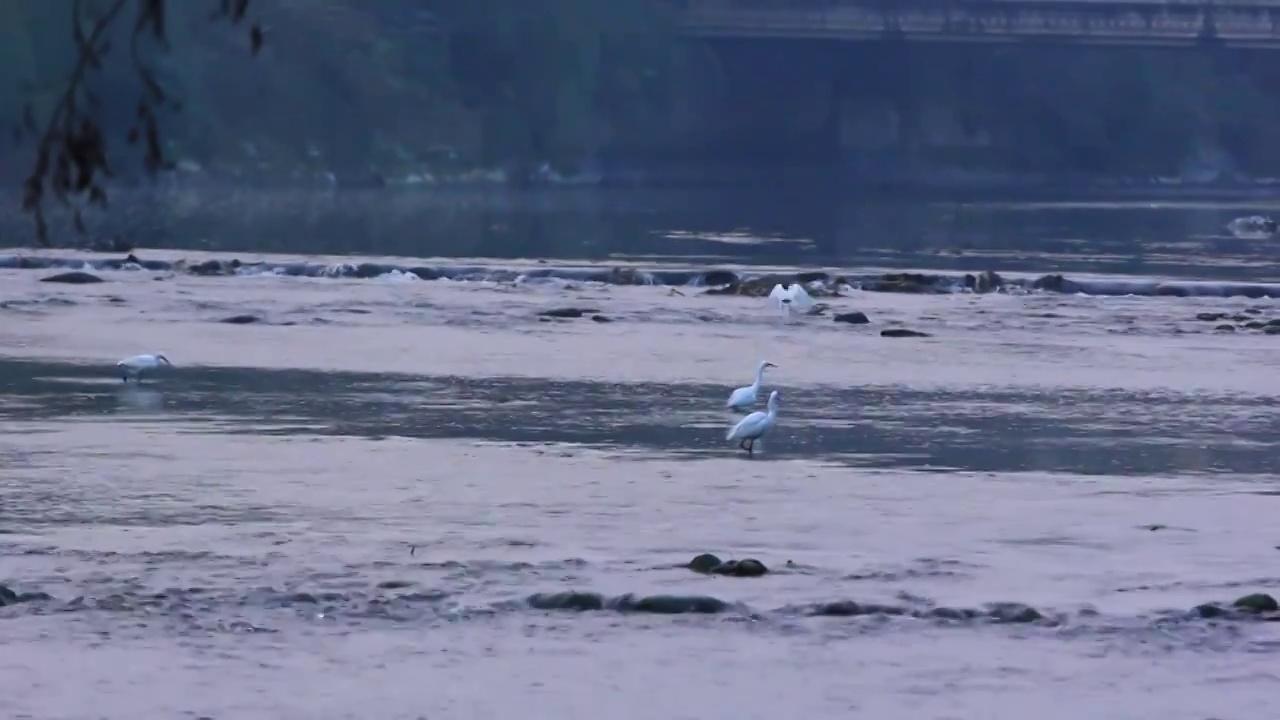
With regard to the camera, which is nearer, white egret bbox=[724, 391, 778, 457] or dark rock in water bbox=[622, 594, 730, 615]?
dark rock in water bbox=[622, 594, 730, 615]

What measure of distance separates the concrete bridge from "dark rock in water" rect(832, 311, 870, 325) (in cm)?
6969

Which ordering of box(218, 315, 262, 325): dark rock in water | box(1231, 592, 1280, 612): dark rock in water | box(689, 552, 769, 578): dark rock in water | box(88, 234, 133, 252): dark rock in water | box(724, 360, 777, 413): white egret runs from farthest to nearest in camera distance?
box(88, 234, 133, 252): dark rock in water, box(218, 315, 262, 325): dark rock in water, box(724, 360, 777, 413): white egret, box(689, 552, 769, 578): dark rock in water, box(1231, 592, 1280, 612): dark rock in water

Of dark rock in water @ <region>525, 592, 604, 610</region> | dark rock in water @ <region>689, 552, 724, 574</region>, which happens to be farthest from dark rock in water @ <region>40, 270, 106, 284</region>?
dark rock in water @ <region>525, 592, 604, 610</region>

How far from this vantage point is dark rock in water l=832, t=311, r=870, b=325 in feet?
102

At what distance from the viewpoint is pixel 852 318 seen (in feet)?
103

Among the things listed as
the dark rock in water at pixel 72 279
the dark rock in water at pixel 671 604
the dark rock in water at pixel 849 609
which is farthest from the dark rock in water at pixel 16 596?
the dark rock in water at pixel 72 279

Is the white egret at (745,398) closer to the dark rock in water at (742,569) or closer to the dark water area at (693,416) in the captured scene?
the dark water area at (693,416)

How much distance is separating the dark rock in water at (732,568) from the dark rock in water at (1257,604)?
2.20 meters

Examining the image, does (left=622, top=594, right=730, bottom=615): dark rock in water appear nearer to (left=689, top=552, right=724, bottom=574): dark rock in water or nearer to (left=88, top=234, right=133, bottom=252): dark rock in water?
(left=689, top=552, right=724, bottom=574): dark rock in water

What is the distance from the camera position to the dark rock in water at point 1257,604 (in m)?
12.2

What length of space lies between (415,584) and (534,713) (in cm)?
247

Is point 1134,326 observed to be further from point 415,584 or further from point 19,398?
point 415,584

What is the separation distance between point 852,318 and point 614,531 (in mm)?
17378

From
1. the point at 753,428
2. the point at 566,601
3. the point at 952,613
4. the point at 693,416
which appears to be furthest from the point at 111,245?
the point at 952,613
